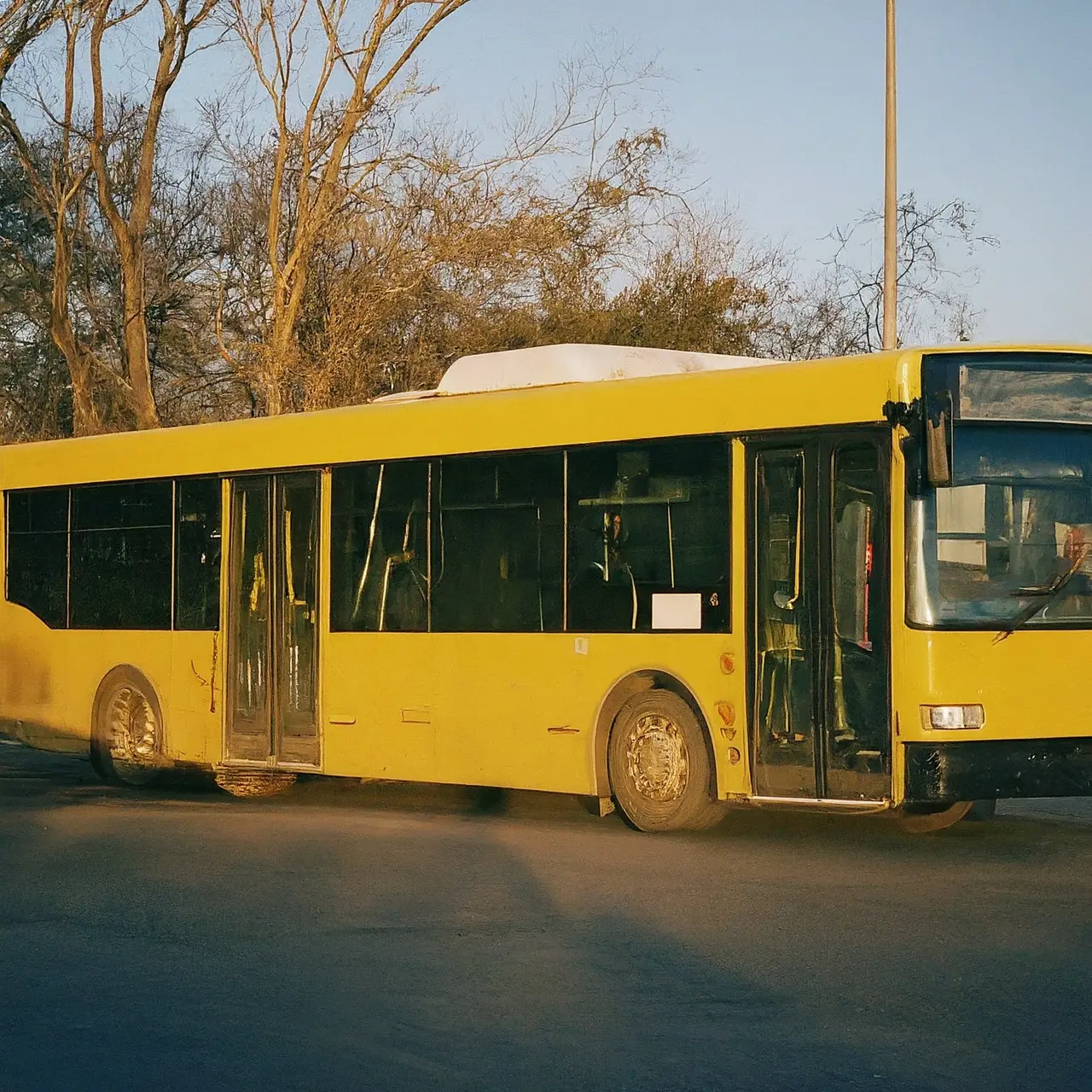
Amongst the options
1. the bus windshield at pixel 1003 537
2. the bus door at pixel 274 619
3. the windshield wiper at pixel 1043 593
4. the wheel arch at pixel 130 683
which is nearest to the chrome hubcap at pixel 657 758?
the bus windshield at pixel 1003 537

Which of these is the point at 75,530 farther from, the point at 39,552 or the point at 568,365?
the point at 568,365

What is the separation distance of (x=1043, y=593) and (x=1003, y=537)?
15.4 inches

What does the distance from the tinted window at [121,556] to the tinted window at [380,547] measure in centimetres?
226

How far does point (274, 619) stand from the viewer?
15.0 m

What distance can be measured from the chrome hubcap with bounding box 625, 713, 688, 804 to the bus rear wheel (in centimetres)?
150

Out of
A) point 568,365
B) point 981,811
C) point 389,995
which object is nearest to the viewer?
point 389,995

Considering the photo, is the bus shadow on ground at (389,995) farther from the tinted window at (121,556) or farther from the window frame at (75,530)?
the tinted window at (121,556)

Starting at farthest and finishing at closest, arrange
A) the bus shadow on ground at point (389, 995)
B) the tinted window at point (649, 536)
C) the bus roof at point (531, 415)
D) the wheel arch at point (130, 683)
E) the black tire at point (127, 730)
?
the black tire at point (127, 730) → the wheel arch at point (130, 683) → the tinted window at point (649, 536) → the bus roof at point (531, 415) → the bus shadow on ground at point (389, 995)

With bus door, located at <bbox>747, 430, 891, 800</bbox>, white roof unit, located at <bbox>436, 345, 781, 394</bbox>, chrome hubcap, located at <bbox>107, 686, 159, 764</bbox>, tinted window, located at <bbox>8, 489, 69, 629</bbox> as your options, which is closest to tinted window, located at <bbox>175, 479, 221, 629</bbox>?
chrome hubcap, located at <bbox>107, 686, 159, 764</bbox>

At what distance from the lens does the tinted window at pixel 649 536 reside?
39.0 feet

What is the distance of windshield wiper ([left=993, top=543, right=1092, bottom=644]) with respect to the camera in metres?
10.7

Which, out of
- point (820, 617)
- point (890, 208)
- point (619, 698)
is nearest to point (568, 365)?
point (619, 698)

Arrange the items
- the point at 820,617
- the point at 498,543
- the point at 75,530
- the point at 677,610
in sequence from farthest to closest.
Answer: the point at 75,530
the point at 498,543
the point at 677,610
the point at 820,617

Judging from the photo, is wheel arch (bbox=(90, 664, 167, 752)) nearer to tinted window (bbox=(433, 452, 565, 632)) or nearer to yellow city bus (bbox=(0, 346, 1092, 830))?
yellow city bus (bbox=(0, 346, 1092, 830))
